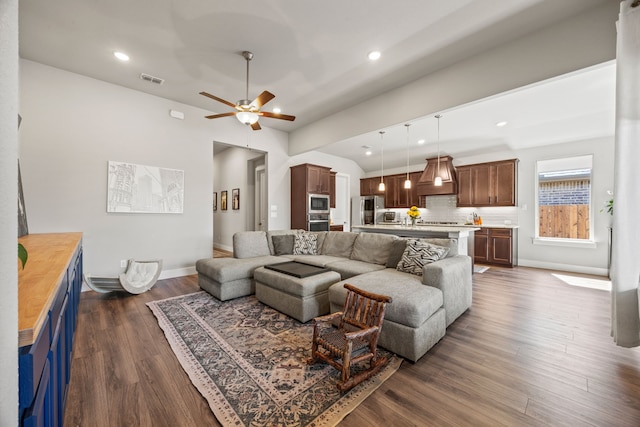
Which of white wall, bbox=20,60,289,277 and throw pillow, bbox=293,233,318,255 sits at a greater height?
white wall, bbox=20,60,289,277

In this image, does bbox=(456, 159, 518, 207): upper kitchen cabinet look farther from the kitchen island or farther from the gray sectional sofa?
the gray sectional sofa

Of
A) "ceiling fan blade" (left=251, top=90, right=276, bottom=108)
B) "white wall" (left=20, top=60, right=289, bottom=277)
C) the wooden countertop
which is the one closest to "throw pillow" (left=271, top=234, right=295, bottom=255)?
"white wall" (left=20, top=60, right=289, bottom=277)

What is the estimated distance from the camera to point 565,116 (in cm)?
446

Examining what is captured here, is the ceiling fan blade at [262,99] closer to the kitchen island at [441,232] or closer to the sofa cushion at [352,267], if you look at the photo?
the sofa cushion at [352,267]

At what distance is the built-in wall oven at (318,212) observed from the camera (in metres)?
5.95

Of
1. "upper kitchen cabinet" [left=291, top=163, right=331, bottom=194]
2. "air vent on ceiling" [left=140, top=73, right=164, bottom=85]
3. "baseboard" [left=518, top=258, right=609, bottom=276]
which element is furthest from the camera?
"upper kitchen cabinet" [left=291, top=163, right=331, bottom=194]

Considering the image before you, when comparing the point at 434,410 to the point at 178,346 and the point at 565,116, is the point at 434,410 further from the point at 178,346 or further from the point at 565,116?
the point at 565,116

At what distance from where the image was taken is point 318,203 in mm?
6137

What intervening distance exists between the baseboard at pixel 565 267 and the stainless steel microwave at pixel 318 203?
470 centimetres

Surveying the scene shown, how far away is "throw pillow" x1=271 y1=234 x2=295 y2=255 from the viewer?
4367 mm

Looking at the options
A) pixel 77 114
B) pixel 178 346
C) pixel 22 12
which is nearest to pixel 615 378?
pixel 178 346

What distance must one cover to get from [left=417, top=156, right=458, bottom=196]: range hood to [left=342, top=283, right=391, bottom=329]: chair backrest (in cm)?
551

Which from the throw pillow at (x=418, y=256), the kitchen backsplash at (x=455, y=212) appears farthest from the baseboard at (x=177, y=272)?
the kitchen backsplash at (x=455, y=212)

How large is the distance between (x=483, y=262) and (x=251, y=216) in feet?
19.4
